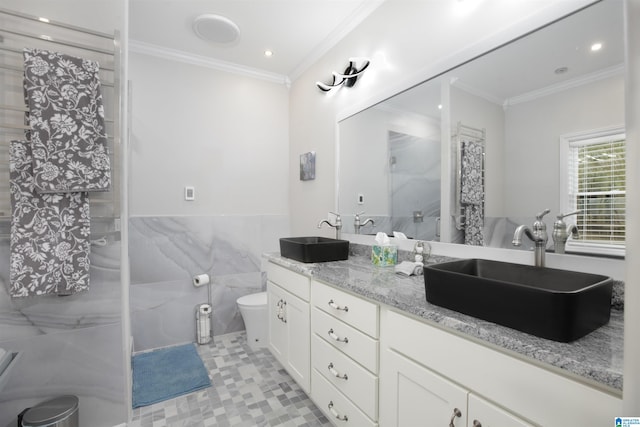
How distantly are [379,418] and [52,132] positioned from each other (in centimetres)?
193

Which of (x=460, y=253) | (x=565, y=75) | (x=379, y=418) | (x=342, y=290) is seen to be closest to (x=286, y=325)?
(x=342, y=290)

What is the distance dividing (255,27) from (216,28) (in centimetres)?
29

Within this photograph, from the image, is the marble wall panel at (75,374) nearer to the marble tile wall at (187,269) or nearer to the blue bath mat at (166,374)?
the blue bath mat at (166,374)

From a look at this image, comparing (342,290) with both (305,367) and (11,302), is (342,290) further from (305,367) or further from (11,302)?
(11,302)

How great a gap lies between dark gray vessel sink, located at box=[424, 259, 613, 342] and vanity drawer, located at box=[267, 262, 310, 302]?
2.73 ft

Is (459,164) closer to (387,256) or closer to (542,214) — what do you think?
(542,214)

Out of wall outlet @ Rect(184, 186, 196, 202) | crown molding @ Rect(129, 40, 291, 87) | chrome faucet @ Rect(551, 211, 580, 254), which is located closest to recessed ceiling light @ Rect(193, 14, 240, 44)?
crown molding @ Rect(129, 40, 291, 87)

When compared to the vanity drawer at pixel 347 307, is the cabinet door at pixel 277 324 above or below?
below

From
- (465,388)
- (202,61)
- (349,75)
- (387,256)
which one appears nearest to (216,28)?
(202,61)

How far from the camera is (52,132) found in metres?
1.37

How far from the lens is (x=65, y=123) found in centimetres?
139

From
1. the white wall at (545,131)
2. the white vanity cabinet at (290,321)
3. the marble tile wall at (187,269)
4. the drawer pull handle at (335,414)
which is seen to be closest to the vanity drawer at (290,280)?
the white vanity cabinet at (290,321)

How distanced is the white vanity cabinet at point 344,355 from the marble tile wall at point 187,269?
1.41m

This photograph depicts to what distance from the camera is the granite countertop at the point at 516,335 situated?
2.03ft
